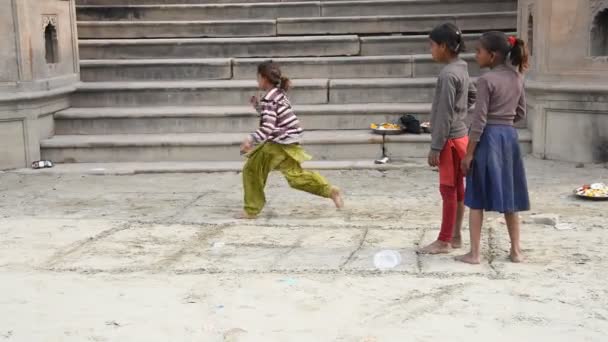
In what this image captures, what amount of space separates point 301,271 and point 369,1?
7.32 meters

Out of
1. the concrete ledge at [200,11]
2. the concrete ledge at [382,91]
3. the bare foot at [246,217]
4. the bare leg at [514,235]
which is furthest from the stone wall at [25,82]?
the bare leg at [514,235]

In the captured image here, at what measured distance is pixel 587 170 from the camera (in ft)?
29.6

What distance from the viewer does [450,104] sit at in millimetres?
5742

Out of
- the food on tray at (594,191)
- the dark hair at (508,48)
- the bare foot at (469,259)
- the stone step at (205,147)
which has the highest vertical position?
the dark hair at (508,48)

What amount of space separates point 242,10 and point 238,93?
2.23 meters

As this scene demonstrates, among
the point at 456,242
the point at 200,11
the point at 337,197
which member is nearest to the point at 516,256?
the point at 456,242

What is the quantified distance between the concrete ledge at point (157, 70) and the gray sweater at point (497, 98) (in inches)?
231

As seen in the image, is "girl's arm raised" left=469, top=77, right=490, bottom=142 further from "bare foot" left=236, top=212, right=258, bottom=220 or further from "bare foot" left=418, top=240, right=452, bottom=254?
"bare foot" left=236, top=212, right=258, bottom=220


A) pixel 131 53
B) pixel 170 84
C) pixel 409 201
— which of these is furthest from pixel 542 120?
pixel 131 53

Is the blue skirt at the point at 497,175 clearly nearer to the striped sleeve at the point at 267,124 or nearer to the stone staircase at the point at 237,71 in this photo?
the striped sleeve at the point at 267,124

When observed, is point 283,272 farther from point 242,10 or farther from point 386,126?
point 242,10

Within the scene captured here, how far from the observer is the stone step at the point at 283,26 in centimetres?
1176

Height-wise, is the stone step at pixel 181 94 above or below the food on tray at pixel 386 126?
above

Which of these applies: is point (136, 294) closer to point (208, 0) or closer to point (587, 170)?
point (587, 170)
